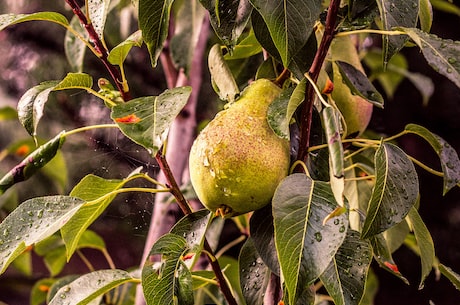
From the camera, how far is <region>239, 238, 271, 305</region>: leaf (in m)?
0.58

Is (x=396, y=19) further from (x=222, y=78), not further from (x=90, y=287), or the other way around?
(x=90, y=287)

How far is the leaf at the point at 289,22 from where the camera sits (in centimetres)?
47

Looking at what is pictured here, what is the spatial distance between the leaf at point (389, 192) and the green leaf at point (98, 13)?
0.25m

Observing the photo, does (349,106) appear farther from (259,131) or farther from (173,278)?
(173,278)

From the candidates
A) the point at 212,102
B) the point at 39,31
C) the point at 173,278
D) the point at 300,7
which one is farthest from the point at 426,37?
the point at 39,31

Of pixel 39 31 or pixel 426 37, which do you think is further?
pixel 39 31

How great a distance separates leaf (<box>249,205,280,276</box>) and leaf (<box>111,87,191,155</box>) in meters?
0.12

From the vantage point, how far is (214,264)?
588 millimetres

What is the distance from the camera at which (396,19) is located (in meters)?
0.49

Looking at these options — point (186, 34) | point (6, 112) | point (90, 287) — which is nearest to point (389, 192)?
point (90, 287)

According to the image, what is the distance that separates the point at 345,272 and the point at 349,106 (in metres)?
0.20

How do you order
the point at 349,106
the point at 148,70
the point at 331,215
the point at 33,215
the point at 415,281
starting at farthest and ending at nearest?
the point at 415,281 → the point at 148,70 → the point at 349,106 → the point at 33,215 → the point at 331,215

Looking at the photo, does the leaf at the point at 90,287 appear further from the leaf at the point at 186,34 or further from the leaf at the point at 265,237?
the leaf at the point at 186,34

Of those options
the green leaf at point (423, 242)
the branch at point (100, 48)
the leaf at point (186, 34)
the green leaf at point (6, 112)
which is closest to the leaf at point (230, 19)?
→ the branch at point (100, 48)
